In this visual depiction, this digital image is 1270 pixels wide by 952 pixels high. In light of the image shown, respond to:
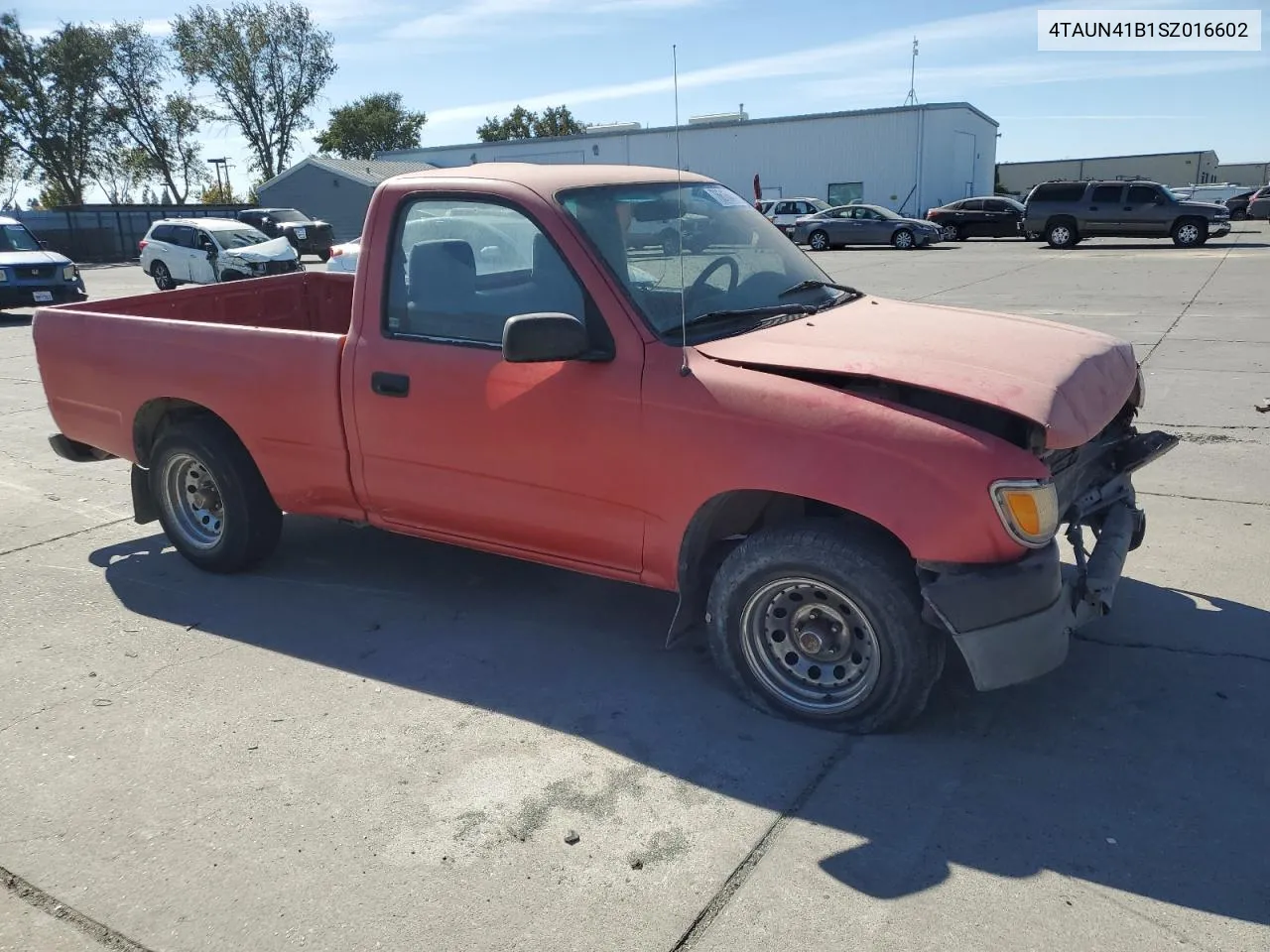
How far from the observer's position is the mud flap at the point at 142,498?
18.0 feet

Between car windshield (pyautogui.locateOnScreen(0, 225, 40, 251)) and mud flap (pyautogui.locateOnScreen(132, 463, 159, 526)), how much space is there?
16.5m

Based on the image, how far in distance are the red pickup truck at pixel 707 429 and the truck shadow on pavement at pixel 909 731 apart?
28 cm

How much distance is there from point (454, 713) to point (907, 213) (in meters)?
45.9

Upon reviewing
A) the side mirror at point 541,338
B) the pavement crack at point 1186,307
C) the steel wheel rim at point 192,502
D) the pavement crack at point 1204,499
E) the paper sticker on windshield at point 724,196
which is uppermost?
the paper sticker on windshield at point 724,196

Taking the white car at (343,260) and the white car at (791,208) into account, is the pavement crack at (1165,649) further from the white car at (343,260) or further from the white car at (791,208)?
the white car at (791,208)

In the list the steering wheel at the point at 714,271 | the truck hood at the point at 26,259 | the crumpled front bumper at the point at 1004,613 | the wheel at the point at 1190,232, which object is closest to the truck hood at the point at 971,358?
the steering wheel at the point at 714,271

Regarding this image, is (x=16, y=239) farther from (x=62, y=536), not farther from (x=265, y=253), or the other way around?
(x=62, y=536)

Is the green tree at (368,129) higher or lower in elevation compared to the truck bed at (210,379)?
higher

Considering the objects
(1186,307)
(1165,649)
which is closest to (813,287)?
(1165,649)

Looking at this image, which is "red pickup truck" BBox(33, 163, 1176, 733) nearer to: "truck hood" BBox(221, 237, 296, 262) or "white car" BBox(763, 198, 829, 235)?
"truck hood" BBox(221, 237, 296, 262)

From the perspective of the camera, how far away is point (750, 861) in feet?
9.87

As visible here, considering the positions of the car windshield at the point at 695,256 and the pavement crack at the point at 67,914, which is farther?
the car windshield at the point at 695,256

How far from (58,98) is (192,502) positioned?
6194 cm

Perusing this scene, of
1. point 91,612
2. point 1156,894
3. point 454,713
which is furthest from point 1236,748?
point 91,612
